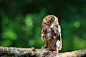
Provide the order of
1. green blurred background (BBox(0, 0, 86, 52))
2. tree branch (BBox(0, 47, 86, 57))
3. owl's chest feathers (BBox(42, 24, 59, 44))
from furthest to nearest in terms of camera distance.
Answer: green blurred background (BBox(0, 0, 86, 52))
owl's chest feathers (BBox(42, 24, 59, 44))
tree branch (BBox(0, 47, 86, 57))

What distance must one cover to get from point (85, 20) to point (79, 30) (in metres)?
0.47

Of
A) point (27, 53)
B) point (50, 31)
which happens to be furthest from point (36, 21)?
point (27, 53)

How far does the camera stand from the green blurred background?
12.4 ft

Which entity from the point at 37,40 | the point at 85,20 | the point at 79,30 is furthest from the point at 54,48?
the point at 85,20

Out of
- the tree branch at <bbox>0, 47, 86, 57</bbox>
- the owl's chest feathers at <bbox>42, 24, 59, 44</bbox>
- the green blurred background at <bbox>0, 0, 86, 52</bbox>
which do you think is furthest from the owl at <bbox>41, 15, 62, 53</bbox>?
the green blurred background at <bbox>0, 0, 86, 52</bbox>

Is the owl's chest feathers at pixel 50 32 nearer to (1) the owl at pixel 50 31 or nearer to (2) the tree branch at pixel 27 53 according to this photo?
(1) the owl at pixel 50 31

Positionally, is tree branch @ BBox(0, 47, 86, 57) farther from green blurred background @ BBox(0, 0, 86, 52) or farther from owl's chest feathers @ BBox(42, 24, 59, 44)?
green blurred background @ BBox(0, 0, 86, 52)

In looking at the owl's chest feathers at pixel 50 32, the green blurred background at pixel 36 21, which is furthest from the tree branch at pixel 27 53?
the green blurred background at pixel 36 21

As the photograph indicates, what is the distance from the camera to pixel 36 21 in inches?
151

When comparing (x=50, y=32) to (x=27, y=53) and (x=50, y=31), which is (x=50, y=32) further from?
Result: (x=27, y=53)

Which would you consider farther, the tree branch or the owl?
the owl

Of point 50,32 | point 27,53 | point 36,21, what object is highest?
point 36,21

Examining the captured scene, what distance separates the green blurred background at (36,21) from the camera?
3789 mm

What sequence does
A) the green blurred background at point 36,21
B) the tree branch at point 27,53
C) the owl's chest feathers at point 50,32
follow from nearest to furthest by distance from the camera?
the tree branch at point 27,53
the owl's chest feathers at point 50,32
the green blurred background at point 36,21
